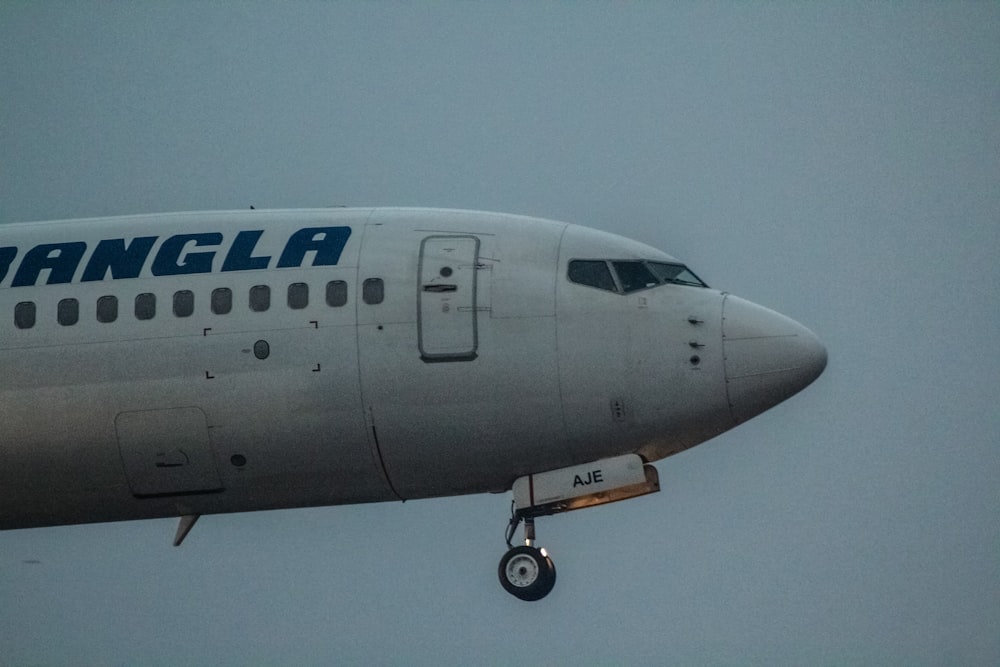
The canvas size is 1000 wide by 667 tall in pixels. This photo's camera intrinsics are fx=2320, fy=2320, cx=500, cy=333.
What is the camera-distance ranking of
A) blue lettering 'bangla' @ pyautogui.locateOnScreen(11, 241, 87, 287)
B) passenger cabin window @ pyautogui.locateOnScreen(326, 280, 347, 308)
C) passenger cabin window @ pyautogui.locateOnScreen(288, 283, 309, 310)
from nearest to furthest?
passenger cabin window @ pyautogui.locateOnScreen(326, 280, 347, 308) < passenger cabin window @ pyautogui.locateOnScreen(288, 283, 309, 310) < blue lettering 'bangla' @ pyautogui.locateOnScreen(11, 241, 87, 287)

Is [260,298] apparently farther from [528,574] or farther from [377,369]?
[528,574]

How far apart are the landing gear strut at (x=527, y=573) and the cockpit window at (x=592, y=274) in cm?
439

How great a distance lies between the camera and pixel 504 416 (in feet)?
135

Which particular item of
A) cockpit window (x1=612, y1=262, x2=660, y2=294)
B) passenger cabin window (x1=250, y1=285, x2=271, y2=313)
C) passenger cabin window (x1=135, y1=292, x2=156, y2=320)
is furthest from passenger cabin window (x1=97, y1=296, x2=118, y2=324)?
cockpit window (x1=612, y1=262, x2=660, y2=294)

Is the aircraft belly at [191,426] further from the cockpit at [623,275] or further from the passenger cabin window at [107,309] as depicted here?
the cockpit at [623,275]

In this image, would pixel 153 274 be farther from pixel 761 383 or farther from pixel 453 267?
pixel 761 383

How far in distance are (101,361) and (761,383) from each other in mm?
12012

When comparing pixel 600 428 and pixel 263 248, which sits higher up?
pixel 263 248

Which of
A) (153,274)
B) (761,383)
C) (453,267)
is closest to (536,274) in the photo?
(453,267)

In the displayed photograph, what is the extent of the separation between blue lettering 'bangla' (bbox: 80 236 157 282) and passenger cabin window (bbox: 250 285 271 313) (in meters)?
2.51

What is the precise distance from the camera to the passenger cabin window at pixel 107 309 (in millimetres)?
42847

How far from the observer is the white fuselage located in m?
41.1

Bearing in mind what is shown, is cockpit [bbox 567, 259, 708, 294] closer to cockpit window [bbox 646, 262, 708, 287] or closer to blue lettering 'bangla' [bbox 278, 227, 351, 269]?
cockpit window [bbox 646, 262, 708, 287]

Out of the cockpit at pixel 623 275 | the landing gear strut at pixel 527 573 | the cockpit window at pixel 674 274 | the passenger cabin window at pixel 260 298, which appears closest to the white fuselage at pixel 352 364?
the passenger cabin window at pixel 260 298
